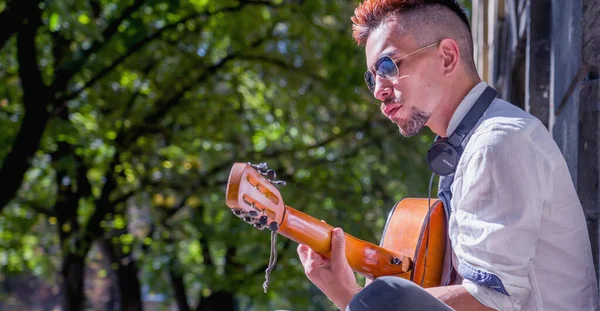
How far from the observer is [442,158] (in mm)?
2434

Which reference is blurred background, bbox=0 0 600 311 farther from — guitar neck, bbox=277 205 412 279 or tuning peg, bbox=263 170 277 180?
tuning peg, bbox=263 170 277 180

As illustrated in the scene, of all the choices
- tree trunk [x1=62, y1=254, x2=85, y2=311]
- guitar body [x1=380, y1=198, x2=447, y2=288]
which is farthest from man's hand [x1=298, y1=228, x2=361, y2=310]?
tree trunk [x1=62, y1=254, x2=85, y2=311]

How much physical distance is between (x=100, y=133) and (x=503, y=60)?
4.53 metres

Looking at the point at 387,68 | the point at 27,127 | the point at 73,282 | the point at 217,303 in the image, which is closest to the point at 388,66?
the point at 387,68

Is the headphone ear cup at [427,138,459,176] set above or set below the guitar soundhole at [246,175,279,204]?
above

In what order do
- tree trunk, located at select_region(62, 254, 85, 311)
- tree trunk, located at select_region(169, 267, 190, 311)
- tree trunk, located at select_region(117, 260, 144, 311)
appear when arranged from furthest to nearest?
tree trunk, located at select_region(169, 267, 190, 311)
tree trunk, located at select_region(117, 260, 144, 311)
tree trunk, located at select_region(62, 254, 85, 311)

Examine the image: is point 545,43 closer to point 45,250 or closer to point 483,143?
point 483,143

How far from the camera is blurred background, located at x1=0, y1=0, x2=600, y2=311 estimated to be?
304 inches

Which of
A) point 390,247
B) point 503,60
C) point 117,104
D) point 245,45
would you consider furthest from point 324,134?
point 390,247

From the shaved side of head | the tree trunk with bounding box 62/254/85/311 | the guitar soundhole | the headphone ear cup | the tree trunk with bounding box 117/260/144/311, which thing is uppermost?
the shaved side of head

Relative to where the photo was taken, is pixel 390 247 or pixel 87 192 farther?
pixel 87 192

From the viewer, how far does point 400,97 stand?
97.5 inches

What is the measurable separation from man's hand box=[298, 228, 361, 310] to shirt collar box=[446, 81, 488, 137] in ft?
1.42

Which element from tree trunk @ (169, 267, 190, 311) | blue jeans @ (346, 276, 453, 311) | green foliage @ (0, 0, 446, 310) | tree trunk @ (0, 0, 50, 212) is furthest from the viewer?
tree trunk @ (169, 267, 190, 311)
